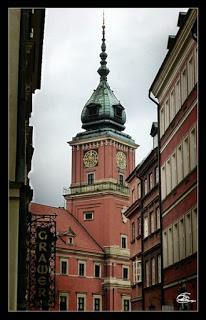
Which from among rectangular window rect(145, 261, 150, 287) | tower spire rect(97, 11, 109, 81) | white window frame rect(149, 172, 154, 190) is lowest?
rectangular window rect(145, 261, 150, 287)

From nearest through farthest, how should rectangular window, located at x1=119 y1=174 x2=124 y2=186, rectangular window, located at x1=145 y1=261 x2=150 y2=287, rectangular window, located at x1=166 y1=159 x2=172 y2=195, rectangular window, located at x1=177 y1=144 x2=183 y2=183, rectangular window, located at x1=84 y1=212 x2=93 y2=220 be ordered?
rectangular window, located at x1=177 y1=144 x2=183 y2=183 < rectangular window, located at x1=166 y1=159 x2=172 y2=195 < rectangular window, located at x1=145 y1=261 x2=150 y2=287 < rectangular window, located at x1=119 y1=174 x2=124 y2=186 < rectangular window, located at x1=84 y1=212 x2=93 y2=220

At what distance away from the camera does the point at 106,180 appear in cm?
1861

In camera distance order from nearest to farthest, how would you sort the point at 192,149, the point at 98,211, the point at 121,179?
the point at 192,149
the point at 121,179
the point at 98,211

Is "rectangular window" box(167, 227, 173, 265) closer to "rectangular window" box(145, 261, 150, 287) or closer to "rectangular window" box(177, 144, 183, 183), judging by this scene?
"rectangular window" box(177, 144, 183, 183)

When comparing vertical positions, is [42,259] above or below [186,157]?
below

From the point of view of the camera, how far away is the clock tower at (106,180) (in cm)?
1020

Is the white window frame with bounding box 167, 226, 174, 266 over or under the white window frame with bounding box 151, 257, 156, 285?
over

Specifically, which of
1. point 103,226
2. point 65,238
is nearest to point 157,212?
point 65,238

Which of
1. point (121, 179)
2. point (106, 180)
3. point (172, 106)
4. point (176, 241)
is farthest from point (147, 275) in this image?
point (106, 180)

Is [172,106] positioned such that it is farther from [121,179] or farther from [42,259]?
[121,179]

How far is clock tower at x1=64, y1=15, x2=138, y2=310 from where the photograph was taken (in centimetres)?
1020

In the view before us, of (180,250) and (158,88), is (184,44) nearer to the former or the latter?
(158,88)

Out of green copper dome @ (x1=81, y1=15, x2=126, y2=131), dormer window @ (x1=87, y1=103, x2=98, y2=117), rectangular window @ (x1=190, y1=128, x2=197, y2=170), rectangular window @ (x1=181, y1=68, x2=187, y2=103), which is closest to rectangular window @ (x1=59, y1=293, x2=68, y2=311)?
rectangular window @ (x1=190, y1=128, x2=197, y2=170)

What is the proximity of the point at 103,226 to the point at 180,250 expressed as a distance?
10917mm
